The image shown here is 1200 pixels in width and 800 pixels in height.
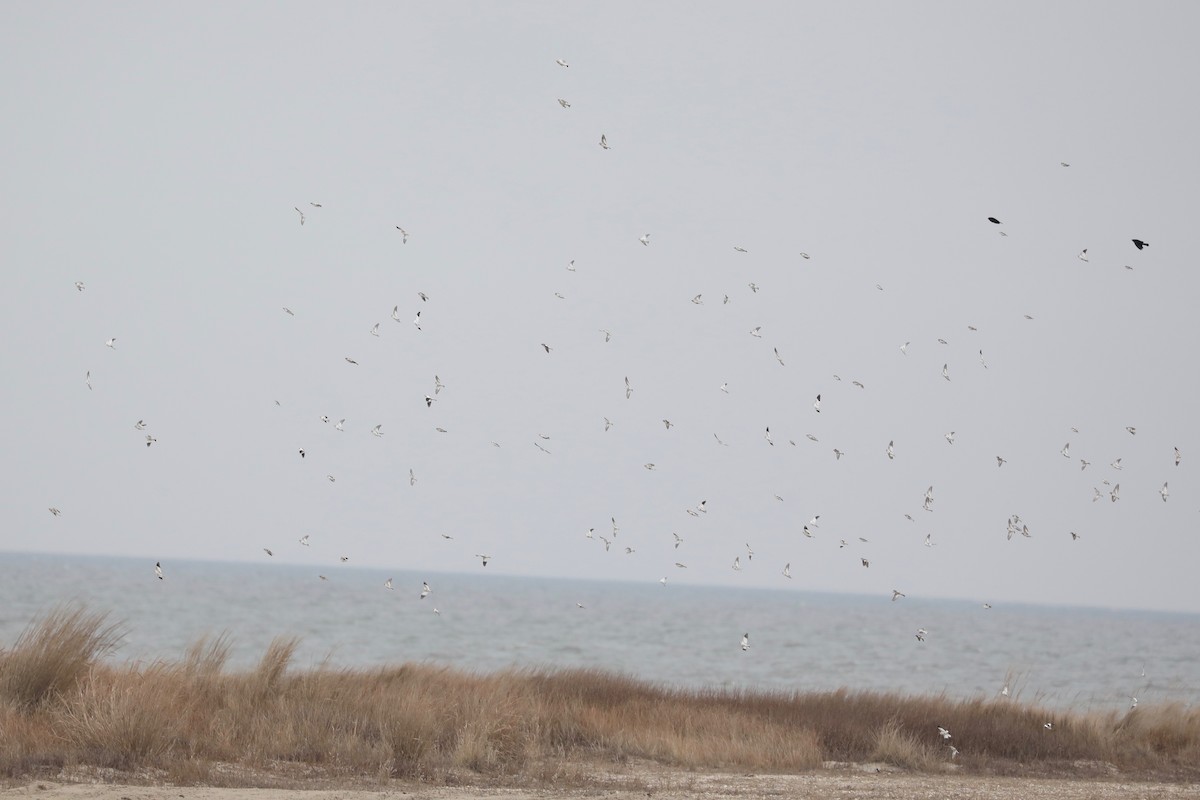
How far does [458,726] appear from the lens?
17.1 metres

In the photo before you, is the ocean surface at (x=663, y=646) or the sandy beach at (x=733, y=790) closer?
the sandy beach at (x=733, y=790)

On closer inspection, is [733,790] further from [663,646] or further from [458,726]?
[663,646]

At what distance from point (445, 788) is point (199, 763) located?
2.91 meters

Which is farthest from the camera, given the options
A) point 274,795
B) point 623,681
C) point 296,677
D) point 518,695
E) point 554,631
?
point 554,631

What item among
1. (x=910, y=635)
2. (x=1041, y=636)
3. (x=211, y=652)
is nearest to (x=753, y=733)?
(x=211, y=652)

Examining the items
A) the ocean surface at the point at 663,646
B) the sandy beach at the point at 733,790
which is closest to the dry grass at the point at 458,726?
the sandy beach at the point at 733,790

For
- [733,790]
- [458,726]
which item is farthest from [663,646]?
[733,790]

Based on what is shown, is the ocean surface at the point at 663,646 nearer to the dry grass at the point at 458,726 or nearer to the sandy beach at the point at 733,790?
the dry grass at the point at 458,726

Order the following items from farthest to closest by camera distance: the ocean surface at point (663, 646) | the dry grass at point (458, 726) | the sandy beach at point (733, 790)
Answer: the ocean surface at point (663, 646) < the dry grass at point (458, 726) < the sandy beach at point (733, 790)

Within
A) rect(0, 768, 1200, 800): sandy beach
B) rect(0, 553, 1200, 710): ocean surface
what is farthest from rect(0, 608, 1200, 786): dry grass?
rect(0, 553, 1200, 710): ocean surface

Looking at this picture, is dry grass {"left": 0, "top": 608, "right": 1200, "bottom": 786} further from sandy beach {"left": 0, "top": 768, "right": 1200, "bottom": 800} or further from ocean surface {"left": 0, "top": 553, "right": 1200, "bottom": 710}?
ocean surface {"left": 0, "top": 553, "right": 1200, "bottom": 710}

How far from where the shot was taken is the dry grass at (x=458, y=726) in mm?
14945

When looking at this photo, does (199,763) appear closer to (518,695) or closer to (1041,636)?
(518,695)

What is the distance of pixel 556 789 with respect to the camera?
14.8 m
